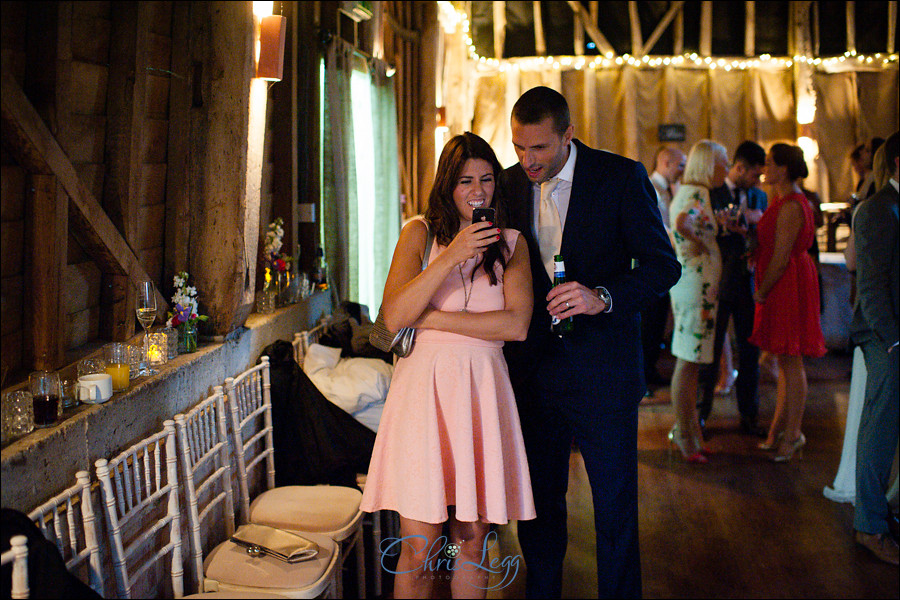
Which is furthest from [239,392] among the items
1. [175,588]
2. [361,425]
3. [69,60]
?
[69,60]

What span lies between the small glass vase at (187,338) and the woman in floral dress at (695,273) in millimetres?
2701

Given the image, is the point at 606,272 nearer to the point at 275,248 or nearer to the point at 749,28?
the point at 275,248

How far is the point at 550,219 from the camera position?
249 cm

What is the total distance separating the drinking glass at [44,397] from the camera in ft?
6.29

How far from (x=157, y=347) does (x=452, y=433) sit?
44.2 inches

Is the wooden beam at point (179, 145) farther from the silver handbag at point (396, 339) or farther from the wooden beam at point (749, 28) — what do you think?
the wooden beam at point (749, 28)

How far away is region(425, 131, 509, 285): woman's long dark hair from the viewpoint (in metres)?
2.20

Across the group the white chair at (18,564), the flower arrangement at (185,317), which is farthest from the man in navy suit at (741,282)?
the white chair at (18,564)

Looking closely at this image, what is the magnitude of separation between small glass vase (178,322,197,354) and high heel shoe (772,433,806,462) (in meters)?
3.41

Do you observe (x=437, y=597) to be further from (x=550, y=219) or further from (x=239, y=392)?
(x=550, y=219)

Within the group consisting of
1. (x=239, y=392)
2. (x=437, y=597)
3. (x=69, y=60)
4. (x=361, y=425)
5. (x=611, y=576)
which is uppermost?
(x=69, y=60)

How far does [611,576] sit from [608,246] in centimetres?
105

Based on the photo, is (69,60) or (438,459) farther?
(69,60)

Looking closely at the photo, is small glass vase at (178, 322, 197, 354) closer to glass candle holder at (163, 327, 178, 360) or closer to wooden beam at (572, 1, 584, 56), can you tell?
glass candle holder at (163, 327, 178, 360)
